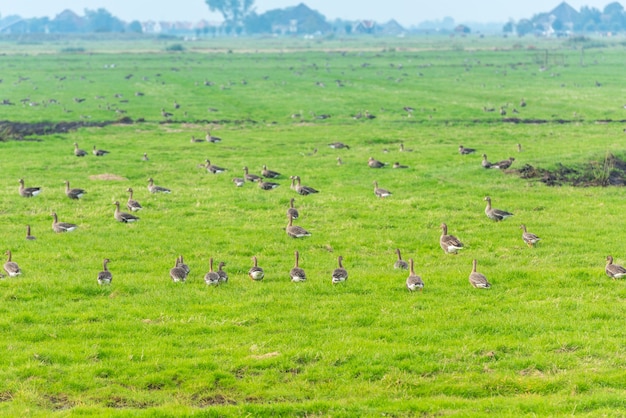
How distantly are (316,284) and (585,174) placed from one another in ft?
63.1

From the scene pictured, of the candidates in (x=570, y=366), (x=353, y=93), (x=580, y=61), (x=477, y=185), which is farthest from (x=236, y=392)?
(x=580, y=61)

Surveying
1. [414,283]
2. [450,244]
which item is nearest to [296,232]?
[450,244]

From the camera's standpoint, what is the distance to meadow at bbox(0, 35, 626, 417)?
14586 mm

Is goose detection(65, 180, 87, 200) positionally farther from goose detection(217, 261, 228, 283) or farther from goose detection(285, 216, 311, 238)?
goose detection(217, 261, 228, 283)

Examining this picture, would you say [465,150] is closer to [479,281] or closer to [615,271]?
[615,271]

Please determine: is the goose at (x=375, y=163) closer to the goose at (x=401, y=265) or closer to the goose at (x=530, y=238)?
the goose at (x=530, y=238)

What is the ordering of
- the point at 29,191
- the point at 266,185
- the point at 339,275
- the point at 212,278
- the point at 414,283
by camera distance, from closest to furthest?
the point at 414,283 < the point at 339,275 < the point at 212,278 < the point at 29,191 < the point at 266,185

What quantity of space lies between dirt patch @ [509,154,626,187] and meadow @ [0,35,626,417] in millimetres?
510

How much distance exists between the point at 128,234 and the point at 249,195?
285 inches

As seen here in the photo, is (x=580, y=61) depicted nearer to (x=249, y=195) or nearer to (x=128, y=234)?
(x=249, y=195)

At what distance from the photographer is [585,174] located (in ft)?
117

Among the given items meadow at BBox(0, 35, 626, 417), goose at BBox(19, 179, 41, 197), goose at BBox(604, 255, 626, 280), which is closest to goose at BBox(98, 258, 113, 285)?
meadow at BBox(0, 35, 626, 417)

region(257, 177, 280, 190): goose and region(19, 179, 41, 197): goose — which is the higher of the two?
region(19, 179, 41, 197): goose

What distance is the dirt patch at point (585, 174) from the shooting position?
34.4 m
